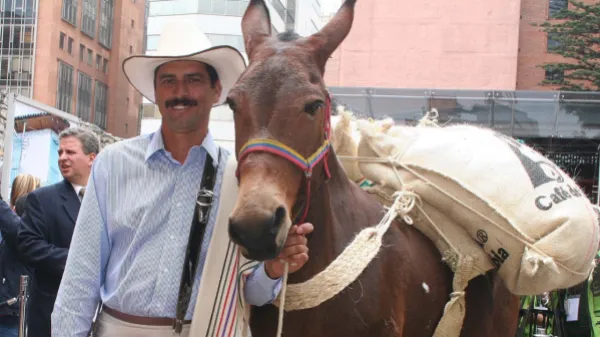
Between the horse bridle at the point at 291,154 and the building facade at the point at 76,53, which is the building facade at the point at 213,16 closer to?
the building facade at the point at 76,53

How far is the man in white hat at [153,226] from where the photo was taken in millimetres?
2602

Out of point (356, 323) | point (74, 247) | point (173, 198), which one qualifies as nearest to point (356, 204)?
point (356, 323)

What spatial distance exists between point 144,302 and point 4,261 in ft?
9.68

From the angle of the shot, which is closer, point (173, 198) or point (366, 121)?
point (173, 198)

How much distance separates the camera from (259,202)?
206 centimetres

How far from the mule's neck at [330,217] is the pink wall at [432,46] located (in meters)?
28.6

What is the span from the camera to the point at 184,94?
278 centimetres

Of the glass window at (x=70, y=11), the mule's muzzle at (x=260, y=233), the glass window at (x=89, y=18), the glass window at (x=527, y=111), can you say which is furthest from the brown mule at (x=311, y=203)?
the glass window at (x=89, y=18)

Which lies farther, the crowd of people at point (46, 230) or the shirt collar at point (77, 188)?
the shirt collar at point (77, 188)

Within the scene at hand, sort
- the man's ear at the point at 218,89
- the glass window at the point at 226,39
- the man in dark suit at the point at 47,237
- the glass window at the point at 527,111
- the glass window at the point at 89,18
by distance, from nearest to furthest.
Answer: the man's ear at the point at 218,89, the man in dark suit at the point at 47,237, the glass window at the point at 527,111, the glass window at the point at 226,39, the glass window at the point at 89,18

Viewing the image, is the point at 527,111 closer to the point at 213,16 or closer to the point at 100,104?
the point at 213,16

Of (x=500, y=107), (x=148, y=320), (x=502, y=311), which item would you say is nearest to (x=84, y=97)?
(x=500, y=107)

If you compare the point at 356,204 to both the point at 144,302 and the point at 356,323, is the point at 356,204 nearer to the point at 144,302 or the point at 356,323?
the point at 356,323

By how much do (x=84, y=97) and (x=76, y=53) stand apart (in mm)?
4146
